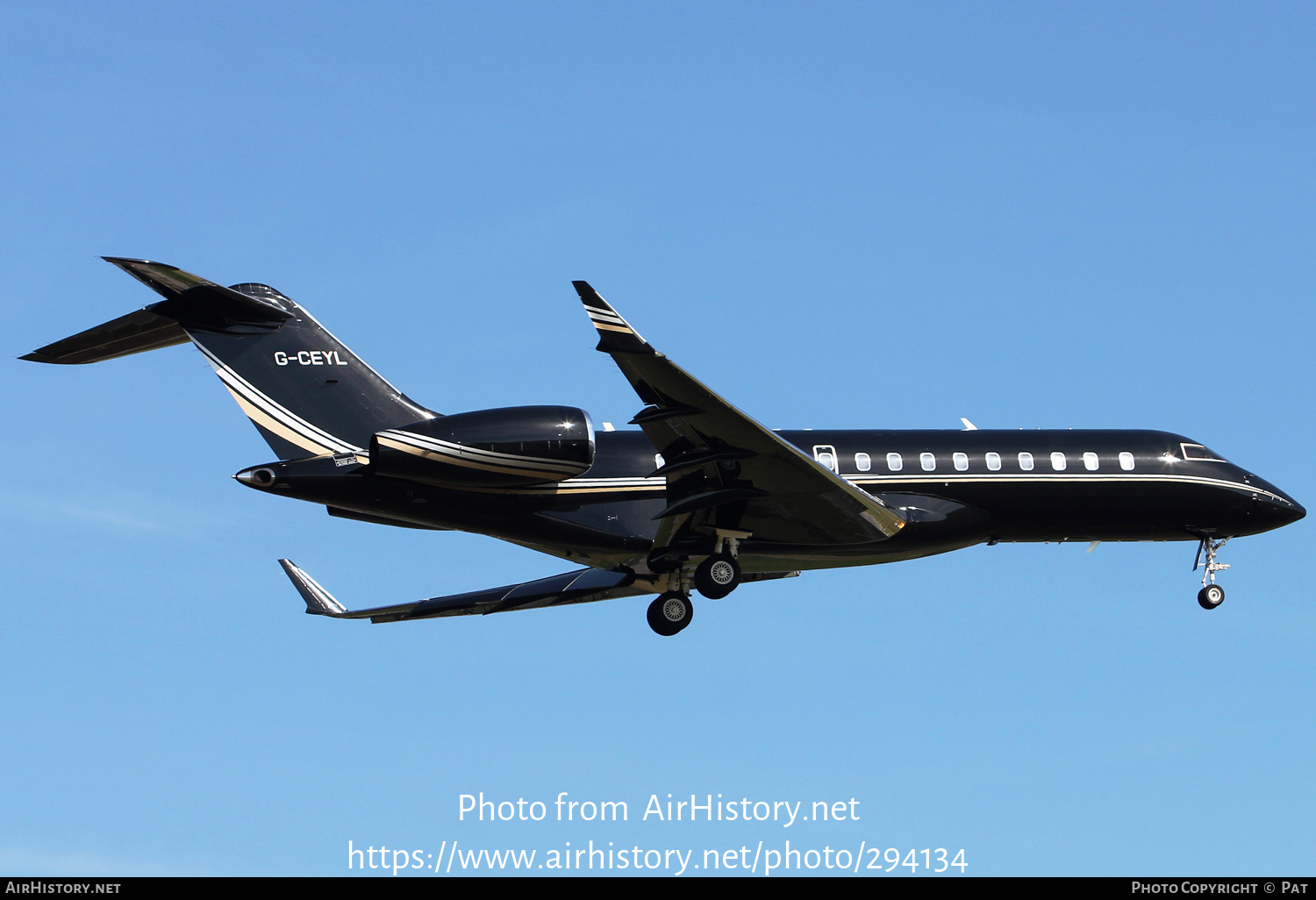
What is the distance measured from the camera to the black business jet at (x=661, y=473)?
2061cm

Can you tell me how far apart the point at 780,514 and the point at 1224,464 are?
885 cm

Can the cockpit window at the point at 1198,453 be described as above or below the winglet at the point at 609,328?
above

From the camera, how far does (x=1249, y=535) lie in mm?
→ 25906

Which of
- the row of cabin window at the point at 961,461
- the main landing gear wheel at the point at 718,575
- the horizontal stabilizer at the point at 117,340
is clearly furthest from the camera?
the row of cabin window at the point at 961,461

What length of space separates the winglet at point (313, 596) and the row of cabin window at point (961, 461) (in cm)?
928

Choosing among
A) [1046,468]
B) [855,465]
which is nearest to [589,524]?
[855,465]

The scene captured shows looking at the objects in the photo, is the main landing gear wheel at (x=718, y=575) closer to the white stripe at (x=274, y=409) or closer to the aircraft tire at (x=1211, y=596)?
the white stripe at (x=274, y=409)

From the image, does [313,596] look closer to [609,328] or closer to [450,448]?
[450,448]

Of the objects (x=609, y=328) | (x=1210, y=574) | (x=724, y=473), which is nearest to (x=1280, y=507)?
(x=1210, y=574)

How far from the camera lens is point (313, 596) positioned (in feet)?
84.6

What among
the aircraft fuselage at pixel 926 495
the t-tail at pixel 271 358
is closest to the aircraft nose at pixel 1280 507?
the aircraft fuselage at pixel 926 495
